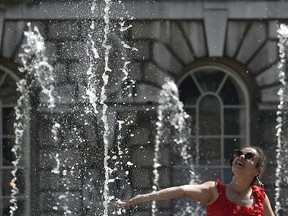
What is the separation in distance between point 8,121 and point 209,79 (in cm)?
251

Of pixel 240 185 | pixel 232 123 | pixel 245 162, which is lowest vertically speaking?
pixel 240 185

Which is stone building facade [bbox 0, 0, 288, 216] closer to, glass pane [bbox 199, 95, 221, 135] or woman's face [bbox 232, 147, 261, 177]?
glass pane [bbox 199, 95, 221, 135]

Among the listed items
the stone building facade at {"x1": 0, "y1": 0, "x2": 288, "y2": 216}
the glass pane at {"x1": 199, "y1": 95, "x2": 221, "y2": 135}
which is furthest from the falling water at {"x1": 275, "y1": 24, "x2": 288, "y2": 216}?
the glass pane at {"x1": 199, "y1": 95, "x2": 221, "y2": 135}

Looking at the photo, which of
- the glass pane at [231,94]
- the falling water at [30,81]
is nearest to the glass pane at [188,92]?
the glass pane at [231,94]

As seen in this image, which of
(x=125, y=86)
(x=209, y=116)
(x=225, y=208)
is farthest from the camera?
(x=209, y=116)

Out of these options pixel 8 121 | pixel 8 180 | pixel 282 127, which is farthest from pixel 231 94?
pixel 8 180

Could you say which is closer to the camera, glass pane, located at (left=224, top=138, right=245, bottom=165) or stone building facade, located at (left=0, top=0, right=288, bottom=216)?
stone building facade, located at (left=0, top=0, right=288, bottom=216)

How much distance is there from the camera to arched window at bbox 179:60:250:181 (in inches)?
594

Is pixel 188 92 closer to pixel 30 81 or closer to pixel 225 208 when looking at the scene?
pixel 30 81

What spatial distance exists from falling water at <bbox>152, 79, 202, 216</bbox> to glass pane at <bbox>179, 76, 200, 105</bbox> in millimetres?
73

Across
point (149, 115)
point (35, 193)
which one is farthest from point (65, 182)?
point (149, 115)

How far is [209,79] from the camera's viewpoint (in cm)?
1515

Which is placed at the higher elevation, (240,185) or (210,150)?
(210,150)

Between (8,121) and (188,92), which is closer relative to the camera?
(8,121)
